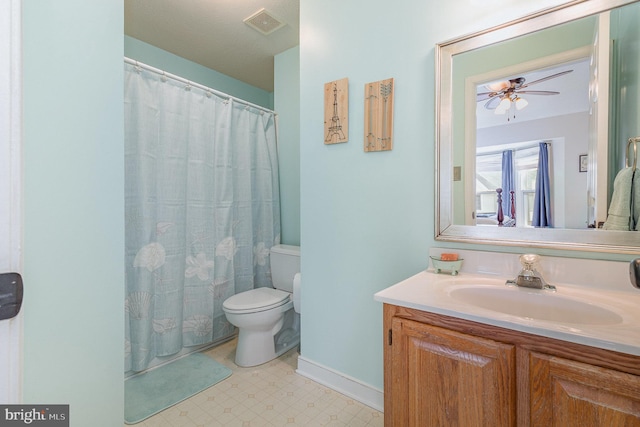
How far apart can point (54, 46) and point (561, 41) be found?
5.88 feet

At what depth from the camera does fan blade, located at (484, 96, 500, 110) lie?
4.22ft

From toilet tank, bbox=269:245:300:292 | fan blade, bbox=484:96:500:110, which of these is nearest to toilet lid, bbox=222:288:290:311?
toilet tank, bbox=269:245:300:292

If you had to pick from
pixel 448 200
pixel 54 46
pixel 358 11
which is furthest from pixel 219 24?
pixel 448 200

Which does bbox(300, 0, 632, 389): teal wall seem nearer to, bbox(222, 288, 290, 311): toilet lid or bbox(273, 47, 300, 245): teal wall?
bbox(222, 288, 290, 311): toilet lid

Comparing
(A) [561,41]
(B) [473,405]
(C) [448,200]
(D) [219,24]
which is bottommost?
(B) [473,405]

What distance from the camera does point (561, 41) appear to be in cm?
114

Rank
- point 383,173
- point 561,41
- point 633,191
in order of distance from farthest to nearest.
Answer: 1. point 383,173
2. point 561,41
3. point 633,191

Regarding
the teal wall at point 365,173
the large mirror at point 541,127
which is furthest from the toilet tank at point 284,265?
the large mirror at point 541,127

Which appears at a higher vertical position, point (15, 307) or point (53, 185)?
point (53, 185)

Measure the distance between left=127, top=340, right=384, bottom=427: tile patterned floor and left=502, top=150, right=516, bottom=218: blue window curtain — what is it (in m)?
1.22

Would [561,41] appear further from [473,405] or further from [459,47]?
[473,405]

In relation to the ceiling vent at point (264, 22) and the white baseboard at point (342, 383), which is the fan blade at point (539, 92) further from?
the ceiling vent at point (264, 22)

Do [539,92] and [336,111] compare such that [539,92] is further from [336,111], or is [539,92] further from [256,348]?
[256,348]

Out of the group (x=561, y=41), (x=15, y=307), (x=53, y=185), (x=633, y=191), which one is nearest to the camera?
(x=15, y=307)
